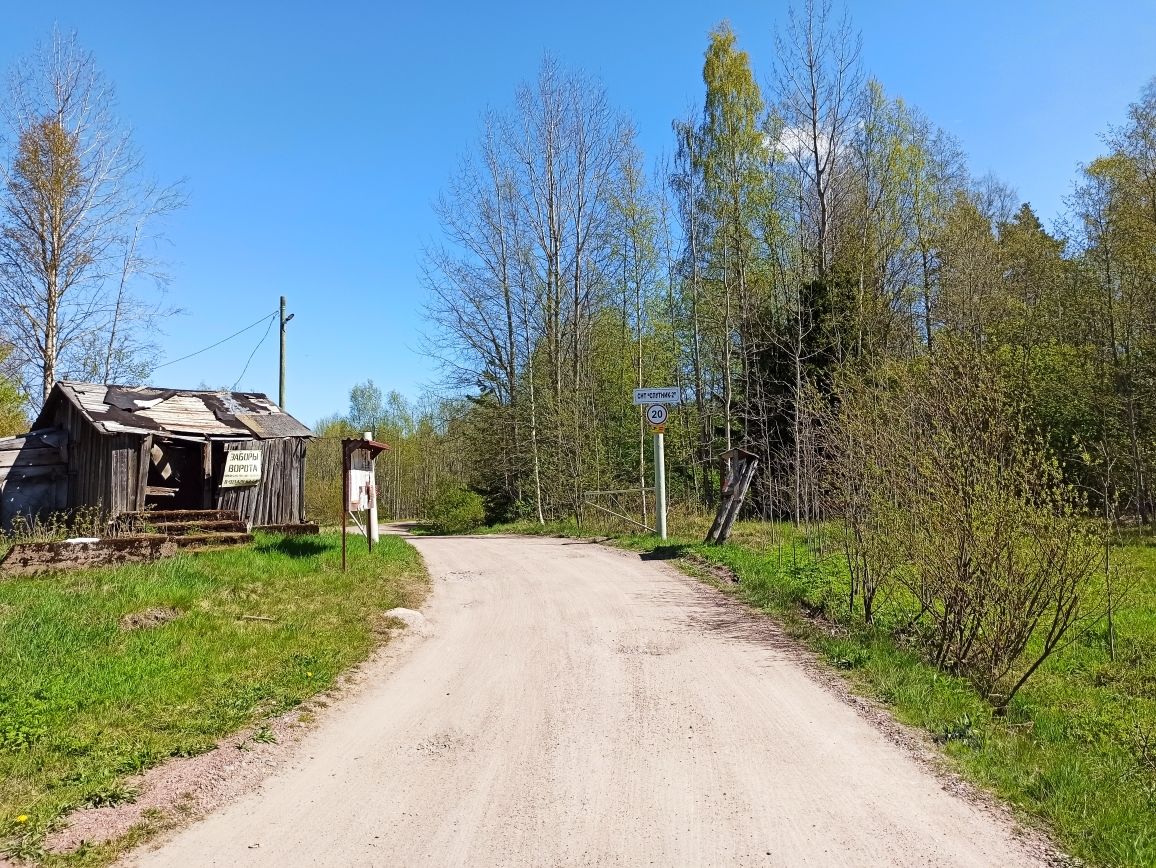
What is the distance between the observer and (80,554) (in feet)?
32.4

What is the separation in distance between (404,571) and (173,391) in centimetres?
793

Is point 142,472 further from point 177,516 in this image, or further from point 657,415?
point 657,415

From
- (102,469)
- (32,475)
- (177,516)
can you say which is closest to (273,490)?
(177,516)

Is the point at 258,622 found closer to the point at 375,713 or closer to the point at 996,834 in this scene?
the point at 375,713

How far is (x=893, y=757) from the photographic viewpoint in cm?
470

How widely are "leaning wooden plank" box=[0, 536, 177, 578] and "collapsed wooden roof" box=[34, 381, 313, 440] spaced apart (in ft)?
12.4

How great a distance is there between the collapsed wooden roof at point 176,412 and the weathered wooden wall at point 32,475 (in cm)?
105

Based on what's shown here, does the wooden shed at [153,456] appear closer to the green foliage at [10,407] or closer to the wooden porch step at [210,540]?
the wooden porch step at [210,540]

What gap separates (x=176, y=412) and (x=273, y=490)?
8.49 ft

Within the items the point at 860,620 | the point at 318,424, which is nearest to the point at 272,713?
the point at 860,620

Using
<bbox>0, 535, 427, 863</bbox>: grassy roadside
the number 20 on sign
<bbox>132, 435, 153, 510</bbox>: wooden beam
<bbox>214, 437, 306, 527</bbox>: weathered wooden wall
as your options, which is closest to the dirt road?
<bbox>0, 535, 427, 863</bbox>: grassy roadside

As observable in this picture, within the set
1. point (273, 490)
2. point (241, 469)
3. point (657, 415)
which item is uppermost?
point (657, 415)

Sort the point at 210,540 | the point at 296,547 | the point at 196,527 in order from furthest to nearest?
the point at 196,527 → the point at 296,547 → the point at 210,540

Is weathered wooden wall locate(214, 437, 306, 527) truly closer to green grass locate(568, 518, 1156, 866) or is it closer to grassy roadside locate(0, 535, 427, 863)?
grassy roadside locate(0, 535, 427, 863)
